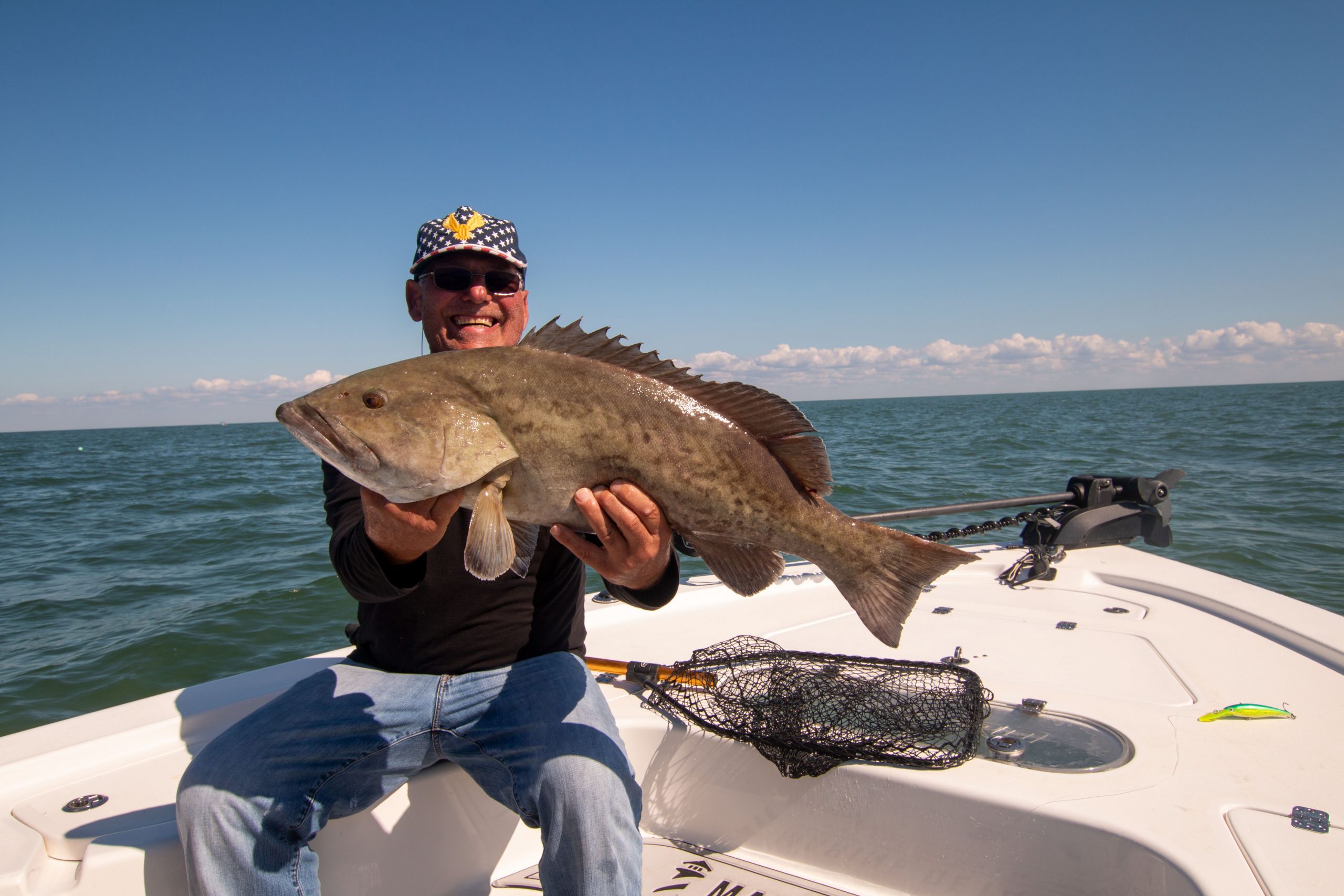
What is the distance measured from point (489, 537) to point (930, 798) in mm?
2060

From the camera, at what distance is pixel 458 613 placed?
3.07 metres

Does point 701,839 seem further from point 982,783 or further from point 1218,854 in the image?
point 1218,854

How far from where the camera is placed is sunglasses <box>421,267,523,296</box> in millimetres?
3334

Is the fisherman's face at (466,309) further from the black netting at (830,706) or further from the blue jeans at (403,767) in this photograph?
the black netting at (830,706)

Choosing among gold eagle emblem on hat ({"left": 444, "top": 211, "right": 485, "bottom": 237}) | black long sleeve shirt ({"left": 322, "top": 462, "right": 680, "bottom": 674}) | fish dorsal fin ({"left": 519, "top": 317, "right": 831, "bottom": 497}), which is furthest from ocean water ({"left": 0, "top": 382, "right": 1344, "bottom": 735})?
fish dorsal fin ({"left": 519, "top": 317, "right": 831, "bottom": 497})

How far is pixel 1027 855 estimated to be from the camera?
106 inches

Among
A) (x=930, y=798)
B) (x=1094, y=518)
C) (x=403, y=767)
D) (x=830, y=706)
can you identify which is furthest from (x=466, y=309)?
(x=1094, y=518)

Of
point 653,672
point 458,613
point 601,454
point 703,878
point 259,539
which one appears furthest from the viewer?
point 259,539

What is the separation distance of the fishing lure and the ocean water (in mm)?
6292

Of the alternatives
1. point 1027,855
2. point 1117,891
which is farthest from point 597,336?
point 1117,891

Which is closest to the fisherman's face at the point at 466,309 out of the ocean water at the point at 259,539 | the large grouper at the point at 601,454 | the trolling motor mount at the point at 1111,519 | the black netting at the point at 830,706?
the large grouper at the point at 601,454

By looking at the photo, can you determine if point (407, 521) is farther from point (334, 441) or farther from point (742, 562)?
point (742, 562)

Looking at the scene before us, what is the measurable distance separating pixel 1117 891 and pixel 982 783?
520 mm

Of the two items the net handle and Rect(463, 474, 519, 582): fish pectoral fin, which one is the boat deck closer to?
the net handle
